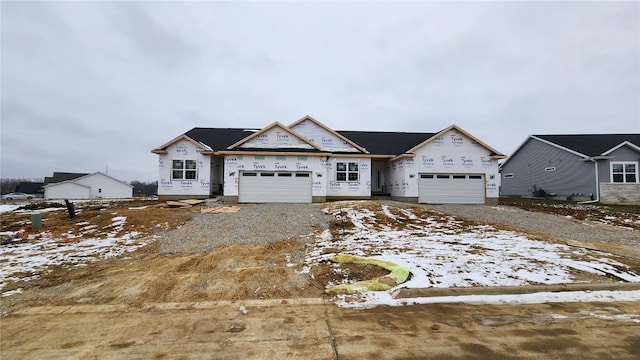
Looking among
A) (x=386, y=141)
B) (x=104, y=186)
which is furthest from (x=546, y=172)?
(x=104, y=186)

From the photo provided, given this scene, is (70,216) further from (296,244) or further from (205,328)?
(205,328)

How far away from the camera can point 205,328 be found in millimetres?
3939

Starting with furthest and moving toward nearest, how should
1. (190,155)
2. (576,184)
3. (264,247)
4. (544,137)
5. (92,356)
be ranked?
(544,137), (576,184), (190,155), (264,247), (92,356)

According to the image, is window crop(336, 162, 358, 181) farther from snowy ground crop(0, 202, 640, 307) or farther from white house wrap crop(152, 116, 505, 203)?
snowy ground crop(0, 202, 640, 307)

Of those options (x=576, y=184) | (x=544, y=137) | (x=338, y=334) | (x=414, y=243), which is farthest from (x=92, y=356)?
(x=544, y=137)

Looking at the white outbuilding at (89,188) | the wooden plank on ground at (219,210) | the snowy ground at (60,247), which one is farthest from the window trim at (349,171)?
the white outbuilding at (89,188)

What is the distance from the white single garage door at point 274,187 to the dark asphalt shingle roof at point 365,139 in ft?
13.9

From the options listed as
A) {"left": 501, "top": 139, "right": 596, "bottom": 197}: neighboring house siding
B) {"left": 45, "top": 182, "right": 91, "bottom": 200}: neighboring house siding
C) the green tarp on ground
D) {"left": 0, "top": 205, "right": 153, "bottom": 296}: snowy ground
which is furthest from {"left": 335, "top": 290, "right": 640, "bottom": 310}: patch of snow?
{"left": 45, "top": 182, "right": 91, "bottom": 200}: neighboring house siding

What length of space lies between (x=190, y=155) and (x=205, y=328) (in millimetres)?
16592

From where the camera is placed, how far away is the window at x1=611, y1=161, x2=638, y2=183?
19906 millimetres

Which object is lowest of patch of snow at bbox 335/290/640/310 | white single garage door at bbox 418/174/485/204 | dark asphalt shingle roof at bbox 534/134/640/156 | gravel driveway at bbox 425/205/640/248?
patch of snow at bbox 335/290/640/310

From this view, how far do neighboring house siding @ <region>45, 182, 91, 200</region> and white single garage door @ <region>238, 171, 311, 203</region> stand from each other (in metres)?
42.1

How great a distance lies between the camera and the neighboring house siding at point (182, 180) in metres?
18.6

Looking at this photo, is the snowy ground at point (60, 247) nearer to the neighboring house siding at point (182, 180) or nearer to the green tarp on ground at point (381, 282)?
the green tarp on ground at point (381, 282)
